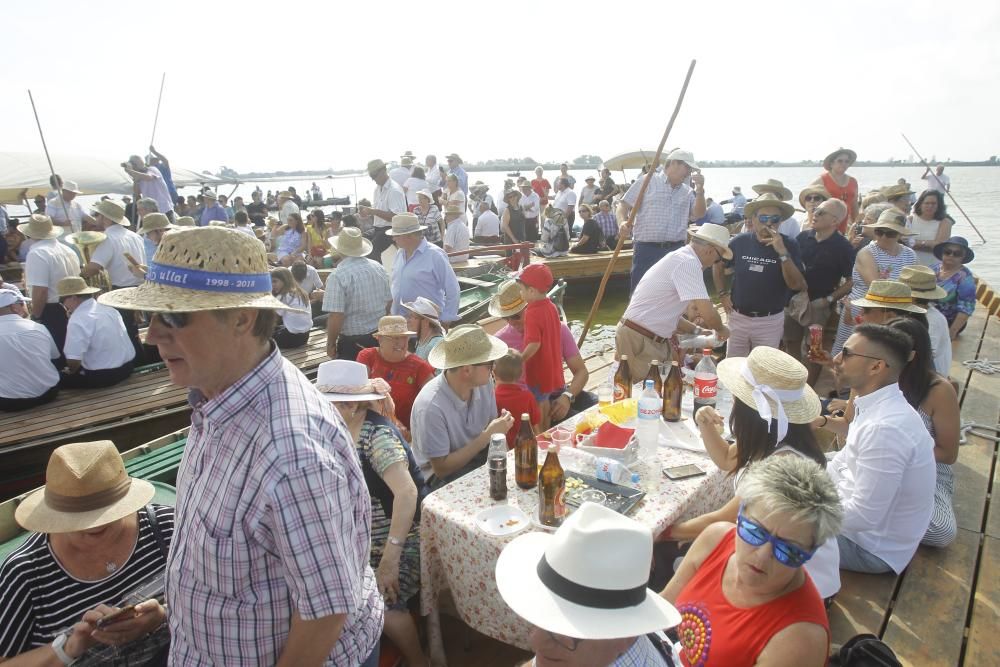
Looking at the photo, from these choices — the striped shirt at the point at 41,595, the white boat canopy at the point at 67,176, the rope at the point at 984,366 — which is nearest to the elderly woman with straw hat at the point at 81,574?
the striped shirt at the point at 41,595

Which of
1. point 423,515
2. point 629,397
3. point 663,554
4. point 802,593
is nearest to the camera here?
point 802,593

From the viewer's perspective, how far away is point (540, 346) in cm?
428

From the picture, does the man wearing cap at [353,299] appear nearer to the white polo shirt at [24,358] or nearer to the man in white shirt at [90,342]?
the man in white shirt at [90,342]

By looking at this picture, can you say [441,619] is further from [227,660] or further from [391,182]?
[391,182]

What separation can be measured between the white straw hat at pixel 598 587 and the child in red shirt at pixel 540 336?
2.83m

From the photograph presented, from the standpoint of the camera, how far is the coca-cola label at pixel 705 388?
346cm

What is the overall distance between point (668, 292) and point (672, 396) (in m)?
1.31

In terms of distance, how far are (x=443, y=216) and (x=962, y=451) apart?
32.4 feet

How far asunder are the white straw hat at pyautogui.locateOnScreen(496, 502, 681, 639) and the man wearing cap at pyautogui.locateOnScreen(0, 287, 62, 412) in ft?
17.1

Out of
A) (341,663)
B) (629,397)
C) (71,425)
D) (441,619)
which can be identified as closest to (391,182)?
(71,425)

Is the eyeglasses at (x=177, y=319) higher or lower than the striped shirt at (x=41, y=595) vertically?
higher

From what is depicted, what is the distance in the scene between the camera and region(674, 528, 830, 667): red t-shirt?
5.59 ft

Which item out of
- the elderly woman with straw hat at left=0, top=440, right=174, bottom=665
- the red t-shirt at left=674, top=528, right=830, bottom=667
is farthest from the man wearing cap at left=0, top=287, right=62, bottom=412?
the red t-shirt at left=674, top=528, right=830, bottom=667

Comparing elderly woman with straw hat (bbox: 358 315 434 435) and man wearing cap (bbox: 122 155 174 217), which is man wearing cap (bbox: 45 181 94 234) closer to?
man wearing cap (bbox: 122 155 174 217)
